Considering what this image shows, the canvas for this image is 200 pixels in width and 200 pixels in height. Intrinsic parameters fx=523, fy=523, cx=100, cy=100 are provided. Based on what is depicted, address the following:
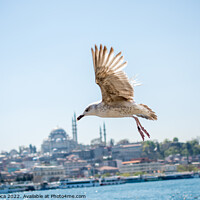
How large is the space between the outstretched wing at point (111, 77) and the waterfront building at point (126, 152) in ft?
372

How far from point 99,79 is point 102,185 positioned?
261 feet

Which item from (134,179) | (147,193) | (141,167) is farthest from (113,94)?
(141,167)

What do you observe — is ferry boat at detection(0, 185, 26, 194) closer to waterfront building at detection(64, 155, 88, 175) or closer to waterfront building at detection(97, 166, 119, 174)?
waterfront building at detection(97, 166, 119, 174)

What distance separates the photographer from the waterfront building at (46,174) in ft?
296

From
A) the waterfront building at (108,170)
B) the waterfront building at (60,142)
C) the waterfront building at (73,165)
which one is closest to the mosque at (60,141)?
the waterfront building at (60,142)

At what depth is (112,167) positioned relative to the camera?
104 metres

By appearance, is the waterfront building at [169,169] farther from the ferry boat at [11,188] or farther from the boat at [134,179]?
the ferry boat at [11,188]

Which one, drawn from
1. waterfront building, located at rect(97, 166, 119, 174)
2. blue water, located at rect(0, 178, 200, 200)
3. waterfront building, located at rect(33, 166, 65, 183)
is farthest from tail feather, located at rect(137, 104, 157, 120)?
waterfront building, located at rect(97, 166, 119, 174)

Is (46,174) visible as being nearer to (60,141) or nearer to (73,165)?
(73,165)

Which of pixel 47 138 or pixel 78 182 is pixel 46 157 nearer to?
pixel 47 138

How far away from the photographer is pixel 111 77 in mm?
5297

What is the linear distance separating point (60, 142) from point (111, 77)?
444 ft

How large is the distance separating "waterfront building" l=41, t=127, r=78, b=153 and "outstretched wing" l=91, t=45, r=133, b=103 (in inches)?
5261

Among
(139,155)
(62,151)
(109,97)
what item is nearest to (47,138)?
(62,151)
